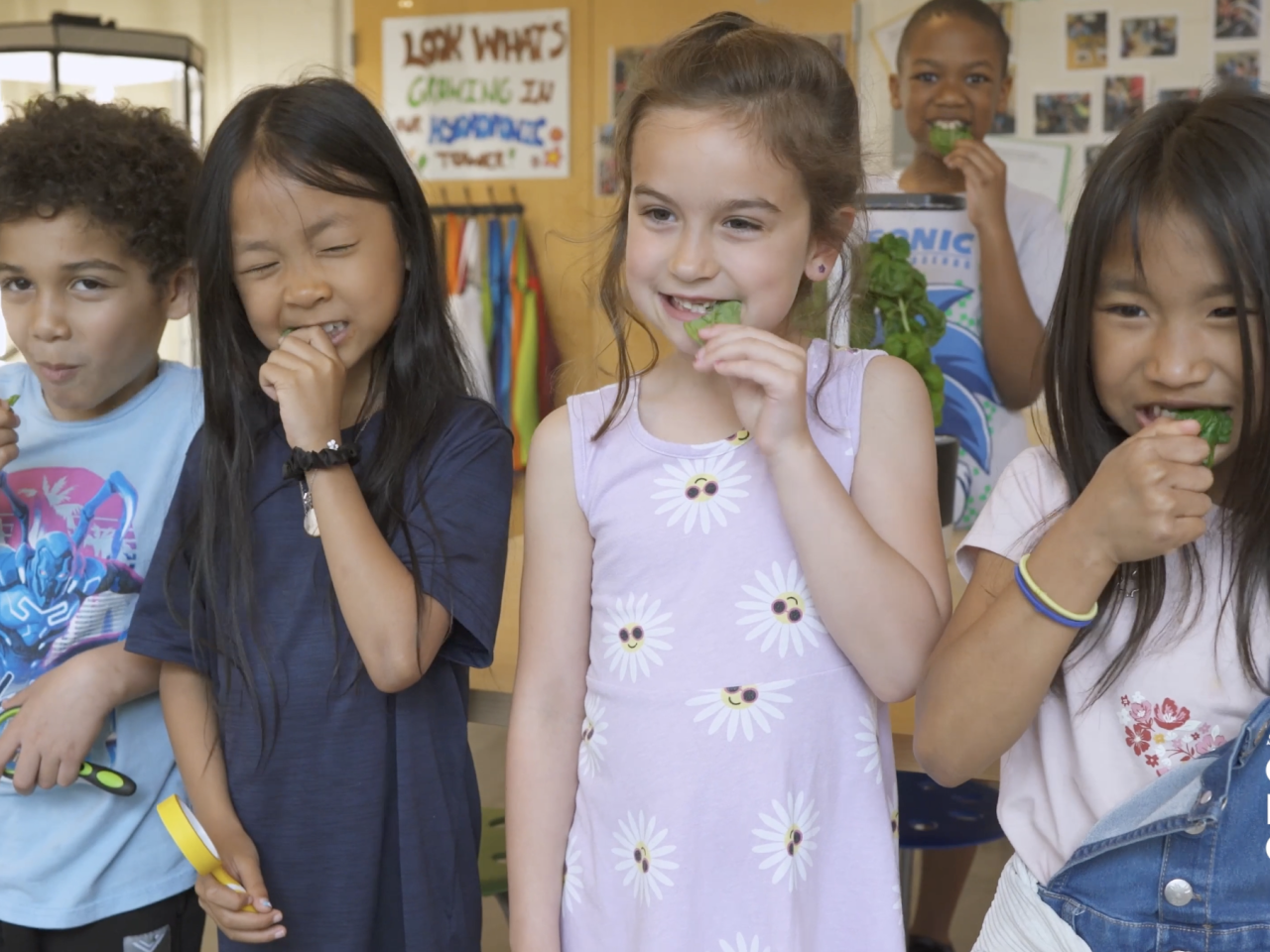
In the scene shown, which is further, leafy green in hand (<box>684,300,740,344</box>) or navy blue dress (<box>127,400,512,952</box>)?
navy blue dress (<box>127,400,512,952</box>)

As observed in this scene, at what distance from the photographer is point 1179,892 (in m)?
0.82

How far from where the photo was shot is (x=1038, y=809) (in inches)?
35.4

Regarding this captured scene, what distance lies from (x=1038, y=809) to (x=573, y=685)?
0.36 meters

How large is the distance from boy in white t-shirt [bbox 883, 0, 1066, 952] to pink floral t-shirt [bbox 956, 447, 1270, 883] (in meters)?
0.77

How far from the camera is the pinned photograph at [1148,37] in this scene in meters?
2.86

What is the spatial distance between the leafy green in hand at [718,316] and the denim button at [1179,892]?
0.48m

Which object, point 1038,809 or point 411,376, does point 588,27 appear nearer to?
point 411,376

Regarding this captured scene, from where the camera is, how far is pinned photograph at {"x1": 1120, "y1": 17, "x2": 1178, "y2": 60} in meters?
2.86

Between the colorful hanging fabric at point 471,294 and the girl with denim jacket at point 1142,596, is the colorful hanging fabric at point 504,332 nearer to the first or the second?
the colorful hanging fabric at point 471,294

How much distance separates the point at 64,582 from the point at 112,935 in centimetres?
34

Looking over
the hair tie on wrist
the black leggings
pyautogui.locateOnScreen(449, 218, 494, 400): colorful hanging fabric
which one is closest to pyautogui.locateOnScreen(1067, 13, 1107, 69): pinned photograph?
pyautogui.locateOnScreen(449, 218, 494, 400): colorful hanging fabric

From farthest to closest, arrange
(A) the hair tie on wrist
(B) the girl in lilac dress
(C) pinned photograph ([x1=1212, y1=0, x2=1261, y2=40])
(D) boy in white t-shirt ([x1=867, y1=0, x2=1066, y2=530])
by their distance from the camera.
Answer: (C) pinned photograph ([x1=1212, y1=0, x2=1261, y2=40]), (D) boy in white t-shirt ([x1=867, y1=0, x2=1066, y2=530]), (A) the hair tie on wrist, (B) the girl in lilac dress

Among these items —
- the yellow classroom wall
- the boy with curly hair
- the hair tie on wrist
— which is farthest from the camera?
the yellow classroom wall

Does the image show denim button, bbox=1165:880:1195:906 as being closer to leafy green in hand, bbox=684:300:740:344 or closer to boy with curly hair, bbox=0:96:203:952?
leafy green in hand, bbox=684:300:740:344
